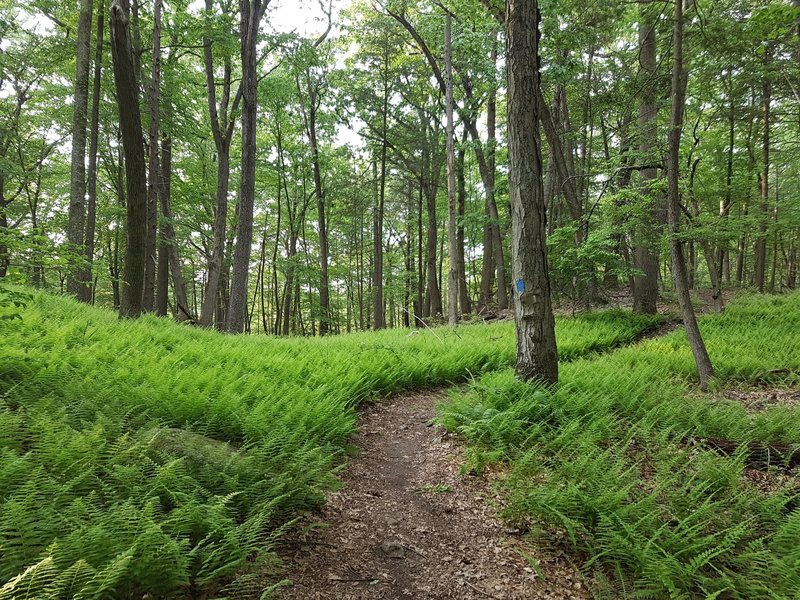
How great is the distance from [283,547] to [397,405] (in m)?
3.71

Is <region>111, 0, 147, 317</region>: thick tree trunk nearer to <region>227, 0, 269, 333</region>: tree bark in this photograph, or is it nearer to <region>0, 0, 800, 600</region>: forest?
<region>0, 0, 800, 600</region>: forest

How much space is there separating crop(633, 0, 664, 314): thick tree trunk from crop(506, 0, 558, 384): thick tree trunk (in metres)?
3.39

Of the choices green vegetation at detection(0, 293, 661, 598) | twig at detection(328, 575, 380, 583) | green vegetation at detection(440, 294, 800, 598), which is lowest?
twig at detection(328, 575, 380, 583)

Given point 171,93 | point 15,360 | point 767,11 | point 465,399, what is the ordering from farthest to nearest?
1. point 171,93
2. point 465,399
3. point 767,11
4. point 15,360

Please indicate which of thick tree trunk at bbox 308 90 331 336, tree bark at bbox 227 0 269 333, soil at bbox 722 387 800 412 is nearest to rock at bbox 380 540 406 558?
soil at bbox 722 387 800 412

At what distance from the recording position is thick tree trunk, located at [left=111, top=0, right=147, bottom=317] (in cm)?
684

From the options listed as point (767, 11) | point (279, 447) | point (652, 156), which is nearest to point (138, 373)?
point (279, 447)

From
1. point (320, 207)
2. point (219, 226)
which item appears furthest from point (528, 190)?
point (320, 207)

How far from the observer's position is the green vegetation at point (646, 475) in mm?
2619

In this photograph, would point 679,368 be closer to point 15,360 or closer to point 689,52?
point 689,52

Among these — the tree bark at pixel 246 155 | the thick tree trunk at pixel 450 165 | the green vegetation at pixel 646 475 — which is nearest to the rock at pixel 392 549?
the green vegetation at pixel 646 475

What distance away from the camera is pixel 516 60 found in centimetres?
508

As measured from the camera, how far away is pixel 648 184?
8711mm

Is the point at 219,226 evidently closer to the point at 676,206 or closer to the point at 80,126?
the point at 80,126
